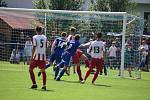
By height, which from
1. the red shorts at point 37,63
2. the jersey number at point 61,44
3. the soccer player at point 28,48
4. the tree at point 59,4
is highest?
the tree at point 59,4

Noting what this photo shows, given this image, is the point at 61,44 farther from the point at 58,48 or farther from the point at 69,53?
the point at 69,53

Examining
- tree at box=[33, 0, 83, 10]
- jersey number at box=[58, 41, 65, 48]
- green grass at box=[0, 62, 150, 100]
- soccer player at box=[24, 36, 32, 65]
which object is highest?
tree at box=[33, 0, 83, 10]

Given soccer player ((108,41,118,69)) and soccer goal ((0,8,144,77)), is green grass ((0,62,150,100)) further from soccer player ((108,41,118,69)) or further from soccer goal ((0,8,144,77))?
soccer player ((108,41,118,69))

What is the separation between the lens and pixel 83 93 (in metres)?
16.9

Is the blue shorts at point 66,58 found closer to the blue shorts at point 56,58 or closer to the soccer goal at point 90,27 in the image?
the blue shorts at point 56,58

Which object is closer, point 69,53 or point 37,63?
point 37,63

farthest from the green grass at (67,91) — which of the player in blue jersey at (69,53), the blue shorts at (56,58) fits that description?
the blue shorts at (56,58)

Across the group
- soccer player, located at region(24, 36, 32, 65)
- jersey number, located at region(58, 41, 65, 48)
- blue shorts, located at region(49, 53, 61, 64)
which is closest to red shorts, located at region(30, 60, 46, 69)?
jersey number, located at region(58, 41, 65, 48)

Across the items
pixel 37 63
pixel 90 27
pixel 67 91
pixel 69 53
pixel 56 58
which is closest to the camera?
pixel 67 91

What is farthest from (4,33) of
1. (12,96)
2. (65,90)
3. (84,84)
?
(12,96)

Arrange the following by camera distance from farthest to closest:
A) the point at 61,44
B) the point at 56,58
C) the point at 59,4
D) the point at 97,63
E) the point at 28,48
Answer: the point at 59,4, the point at 28,48, the point at 56,58, the point at 61,44, the point at 97,63

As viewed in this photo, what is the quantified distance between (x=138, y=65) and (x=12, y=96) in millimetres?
14248

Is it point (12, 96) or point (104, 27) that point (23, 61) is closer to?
point (104, 27)

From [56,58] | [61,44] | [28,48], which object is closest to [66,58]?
[61,44]
